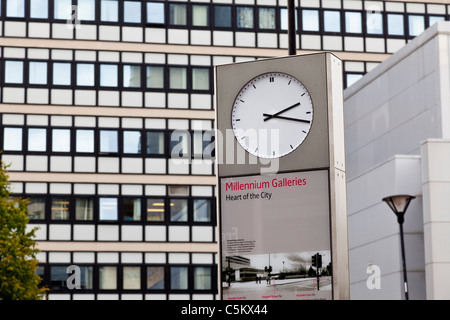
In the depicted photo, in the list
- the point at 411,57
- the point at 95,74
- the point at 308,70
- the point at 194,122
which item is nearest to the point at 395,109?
the point at 411,57

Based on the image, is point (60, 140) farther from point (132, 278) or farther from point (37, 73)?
point (132, 278)

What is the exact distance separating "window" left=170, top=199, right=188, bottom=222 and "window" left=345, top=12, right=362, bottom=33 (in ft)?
44.7

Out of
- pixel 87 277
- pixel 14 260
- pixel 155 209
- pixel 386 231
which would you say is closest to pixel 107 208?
pixel 155 209

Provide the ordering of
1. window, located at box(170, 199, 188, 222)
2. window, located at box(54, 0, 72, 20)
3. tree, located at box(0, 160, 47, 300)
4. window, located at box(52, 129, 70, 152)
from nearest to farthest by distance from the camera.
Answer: tree, located at box(0, 160, 47, 300) → window, located at box(52, 129, 70, 152) → window, located at box(170, 199, 188, 222) → window, located at box(54, 0, 72, 20)

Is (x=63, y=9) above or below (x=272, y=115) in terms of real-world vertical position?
above

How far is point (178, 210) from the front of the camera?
49.2m

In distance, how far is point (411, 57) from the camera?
1348 inches

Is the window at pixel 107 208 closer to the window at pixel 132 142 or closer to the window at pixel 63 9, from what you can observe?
the window at pixel 132 142

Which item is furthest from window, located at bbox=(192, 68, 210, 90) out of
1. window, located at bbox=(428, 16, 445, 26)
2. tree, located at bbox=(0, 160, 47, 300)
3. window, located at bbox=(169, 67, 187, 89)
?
tree, located at bbox=(0, 160, 47, 300)

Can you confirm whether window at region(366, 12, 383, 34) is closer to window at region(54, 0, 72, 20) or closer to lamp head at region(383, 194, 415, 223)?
window at region(54, 0, 72, 20)

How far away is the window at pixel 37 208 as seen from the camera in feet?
157

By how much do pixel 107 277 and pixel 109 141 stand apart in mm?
7123

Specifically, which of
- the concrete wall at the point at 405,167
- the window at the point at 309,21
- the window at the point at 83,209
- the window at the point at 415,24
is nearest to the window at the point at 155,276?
the window at the point at 83,209

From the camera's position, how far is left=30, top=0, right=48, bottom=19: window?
4925 cm
